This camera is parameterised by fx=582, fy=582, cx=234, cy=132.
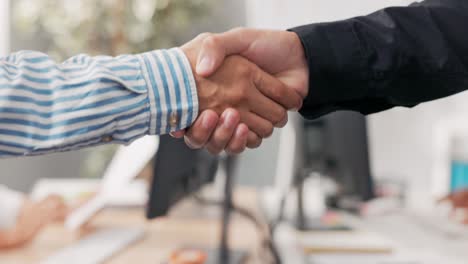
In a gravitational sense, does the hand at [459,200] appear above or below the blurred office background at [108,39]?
below

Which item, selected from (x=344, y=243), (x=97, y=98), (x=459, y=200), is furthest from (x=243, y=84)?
(x=459, y=200)

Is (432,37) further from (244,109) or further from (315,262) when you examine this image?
(315,262)

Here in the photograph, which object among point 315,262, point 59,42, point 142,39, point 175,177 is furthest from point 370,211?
point 59,42

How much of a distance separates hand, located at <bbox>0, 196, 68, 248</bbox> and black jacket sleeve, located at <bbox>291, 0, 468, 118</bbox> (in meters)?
0.91

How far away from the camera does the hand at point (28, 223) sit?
4.88 feet

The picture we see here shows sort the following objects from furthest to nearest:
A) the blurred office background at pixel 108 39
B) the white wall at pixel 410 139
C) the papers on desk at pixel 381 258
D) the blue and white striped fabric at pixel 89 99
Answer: the white wall at pixel 410 139
the blurred office background at pixel 108 39
the papers on desk at pixel 381 258
the blue and white striped fabric at pixel 89 99

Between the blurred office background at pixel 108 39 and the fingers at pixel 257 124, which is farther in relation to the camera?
the blurred office background at pixel 108 39

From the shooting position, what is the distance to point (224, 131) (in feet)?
3.25

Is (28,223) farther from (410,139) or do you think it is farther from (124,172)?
(410,139)

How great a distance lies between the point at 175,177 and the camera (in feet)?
4.80

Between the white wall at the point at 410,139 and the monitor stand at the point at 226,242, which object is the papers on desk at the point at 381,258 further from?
the white wall at the point at 410,139

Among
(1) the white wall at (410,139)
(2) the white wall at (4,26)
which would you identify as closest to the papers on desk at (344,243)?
(1) the white wall at (410,139)

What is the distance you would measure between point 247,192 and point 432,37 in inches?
71.8

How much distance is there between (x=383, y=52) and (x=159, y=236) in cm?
99
